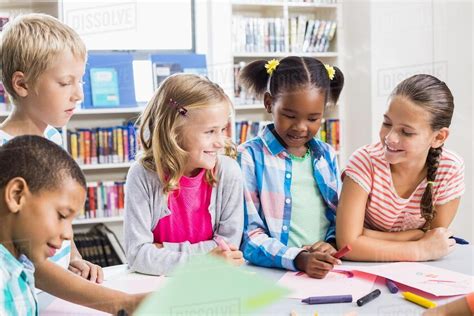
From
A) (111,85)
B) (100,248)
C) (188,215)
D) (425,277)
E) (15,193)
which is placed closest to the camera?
(15,193)

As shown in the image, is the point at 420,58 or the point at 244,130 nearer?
the point at 420,58

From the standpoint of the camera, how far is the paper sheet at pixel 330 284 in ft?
2.69

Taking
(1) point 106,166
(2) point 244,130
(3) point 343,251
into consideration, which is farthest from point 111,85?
(3) point 343,251

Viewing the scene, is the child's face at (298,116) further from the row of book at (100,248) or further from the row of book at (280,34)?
the row of book at (280,34)

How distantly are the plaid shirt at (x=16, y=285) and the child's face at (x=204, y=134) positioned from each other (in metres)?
0.37

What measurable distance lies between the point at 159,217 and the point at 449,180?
508mm

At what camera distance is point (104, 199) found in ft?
8.53

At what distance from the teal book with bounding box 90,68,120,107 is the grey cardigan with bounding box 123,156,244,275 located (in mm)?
1559

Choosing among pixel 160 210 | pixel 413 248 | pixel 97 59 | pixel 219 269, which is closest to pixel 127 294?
pixel 219 269

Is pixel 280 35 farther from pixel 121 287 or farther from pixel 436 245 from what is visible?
pixel 121 287

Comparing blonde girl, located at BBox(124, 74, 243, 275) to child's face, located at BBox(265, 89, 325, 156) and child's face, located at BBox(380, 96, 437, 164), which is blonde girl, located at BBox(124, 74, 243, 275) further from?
child's face, located at BBox(380, 96, 437, 164)

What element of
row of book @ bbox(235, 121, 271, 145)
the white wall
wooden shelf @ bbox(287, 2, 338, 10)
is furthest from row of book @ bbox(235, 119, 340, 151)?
wooden shelf @ bbox(287, 2, 338, 10)

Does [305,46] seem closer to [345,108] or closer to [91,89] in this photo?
[345,108]

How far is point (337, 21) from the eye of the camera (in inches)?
110
